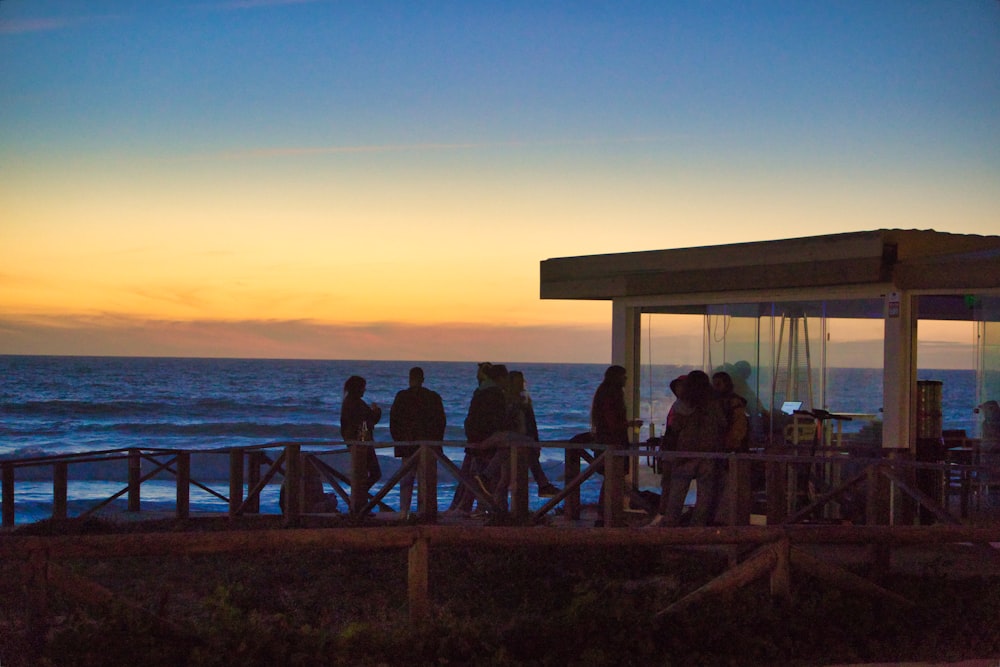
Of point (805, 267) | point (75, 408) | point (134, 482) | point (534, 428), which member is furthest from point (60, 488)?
point (75, 408)

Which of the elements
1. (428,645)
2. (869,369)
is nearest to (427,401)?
(869,369)

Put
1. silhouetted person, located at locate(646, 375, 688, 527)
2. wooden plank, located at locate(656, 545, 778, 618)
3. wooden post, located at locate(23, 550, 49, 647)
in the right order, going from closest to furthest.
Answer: wooden post, located at locate(23, 550, 49, 647) < wooden plank, located at locate(656, 545, 778, 618) < silhouetted person, located at locate(646, 375, 688, 527)

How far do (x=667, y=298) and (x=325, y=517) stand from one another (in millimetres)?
4173

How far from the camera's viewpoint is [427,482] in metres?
10.0

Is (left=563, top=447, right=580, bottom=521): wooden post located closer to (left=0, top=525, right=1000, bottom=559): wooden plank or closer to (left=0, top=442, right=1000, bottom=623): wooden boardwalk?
(left=0, top=442, right=1000, bottom=623): wooden boardwalk

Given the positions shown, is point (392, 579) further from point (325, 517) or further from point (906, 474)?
point (906, 474)

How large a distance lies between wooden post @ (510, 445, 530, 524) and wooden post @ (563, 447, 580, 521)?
450 millimetres

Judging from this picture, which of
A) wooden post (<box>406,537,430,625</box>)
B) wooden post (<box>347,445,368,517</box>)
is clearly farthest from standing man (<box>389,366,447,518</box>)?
wooden post (<box>406,537,430,625</box>)

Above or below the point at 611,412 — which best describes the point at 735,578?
below

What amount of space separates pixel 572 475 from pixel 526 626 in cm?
449

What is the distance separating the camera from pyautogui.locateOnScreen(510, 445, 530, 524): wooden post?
9.94m

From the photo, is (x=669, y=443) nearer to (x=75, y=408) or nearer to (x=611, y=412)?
(x=611, y=412)

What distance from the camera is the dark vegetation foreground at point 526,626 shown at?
548 centimetres

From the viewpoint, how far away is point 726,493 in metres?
9.07
